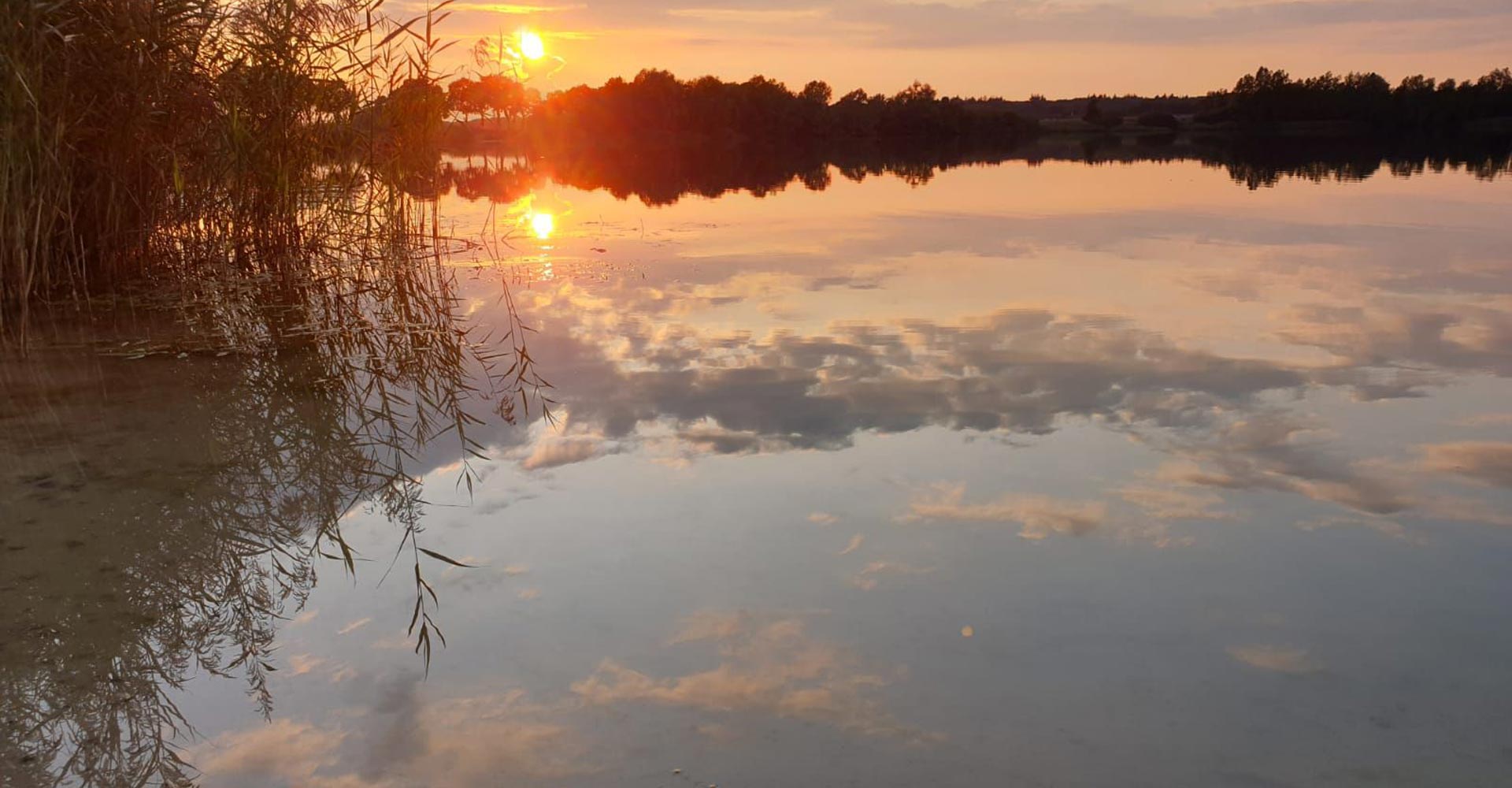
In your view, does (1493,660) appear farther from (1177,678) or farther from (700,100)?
(700,100)

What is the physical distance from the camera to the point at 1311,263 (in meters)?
7.18

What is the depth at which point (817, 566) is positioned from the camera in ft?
8.12

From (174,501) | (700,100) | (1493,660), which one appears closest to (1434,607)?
(1493,660)

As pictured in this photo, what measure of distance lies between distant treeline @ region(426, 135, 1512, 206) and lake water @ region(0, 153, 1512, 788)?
370 cm

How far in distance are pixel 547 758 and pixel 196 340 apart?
12.0 feet

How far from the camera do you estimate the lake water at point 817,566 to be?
5.89ft

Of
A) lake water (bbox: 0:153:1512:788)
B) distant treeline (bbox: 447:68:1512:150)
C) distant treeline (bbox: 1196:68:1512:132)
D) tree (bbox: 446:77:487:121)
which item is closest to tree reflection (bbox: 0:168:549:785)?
lake water (bbox: 0:153:1512:788)

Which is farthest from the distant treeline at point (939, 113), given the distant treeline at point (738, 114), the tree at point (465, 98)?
the tree at point (465, 98)

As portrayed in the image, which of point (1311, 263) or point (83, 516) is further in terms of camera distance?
point (1311, 263)

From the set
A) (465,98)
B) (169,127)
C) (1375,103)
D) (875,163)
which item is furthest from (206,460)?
(1375,103)

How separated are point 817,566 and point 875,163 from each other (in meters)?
20.0

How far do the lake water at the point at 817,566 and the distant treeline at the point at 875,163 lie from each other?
3698 mm

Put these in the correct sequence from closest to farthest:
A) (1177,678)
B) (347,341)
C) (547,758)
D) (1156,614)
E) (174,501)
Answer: (547,758)
(1177,678)
(1156,614)
(174,501)
(347,341)

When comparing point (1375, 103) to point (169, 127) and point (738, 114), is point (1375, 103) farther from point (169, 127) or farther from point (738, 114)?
point (169, 127)
